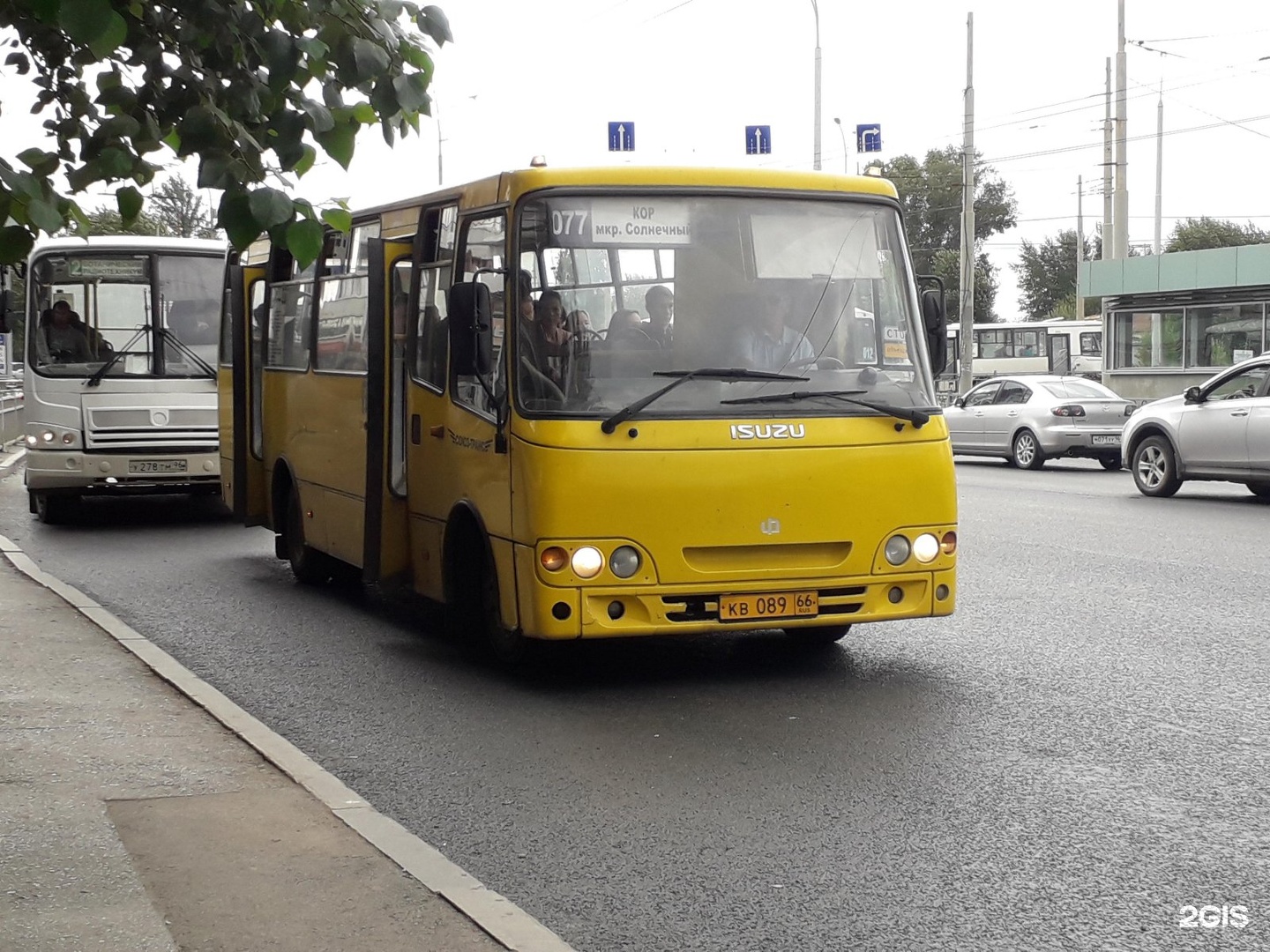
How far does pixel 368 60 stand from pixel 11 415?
1180 inches

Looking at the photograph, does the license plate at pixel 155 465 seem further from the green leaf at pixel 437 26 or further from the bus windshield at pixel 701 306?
the green leaf at pixel 437 26

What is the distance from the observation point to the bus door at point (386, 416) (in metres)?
10.1

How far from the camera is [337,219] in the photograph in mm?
4750

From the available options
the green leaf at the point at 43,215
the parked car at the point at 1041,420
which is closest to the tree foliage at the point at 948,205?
the parked car at the point at 1041,420

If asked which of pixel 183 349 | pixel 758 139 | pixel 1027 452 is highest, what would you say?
pixel 758 139

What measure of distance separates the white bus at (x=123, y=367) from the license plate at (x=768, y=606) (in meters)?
10.5

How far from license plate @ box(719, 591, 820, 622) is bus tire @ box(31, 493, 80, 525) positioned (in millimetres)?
11721

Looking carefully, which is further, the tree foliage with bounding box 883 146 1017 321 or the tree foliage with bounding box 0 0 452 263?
the tree foliage with bounding box 883 146 1017 321

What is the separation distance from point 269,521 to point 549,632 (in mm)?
5982

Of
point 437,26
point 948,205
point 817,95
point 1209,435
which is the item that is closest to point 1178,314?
point 817,95

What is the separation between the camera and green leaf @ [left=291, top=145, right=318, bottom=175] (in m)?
4.68

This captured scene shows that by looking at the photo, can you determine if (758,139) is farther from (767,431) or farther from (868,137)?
(767,431)

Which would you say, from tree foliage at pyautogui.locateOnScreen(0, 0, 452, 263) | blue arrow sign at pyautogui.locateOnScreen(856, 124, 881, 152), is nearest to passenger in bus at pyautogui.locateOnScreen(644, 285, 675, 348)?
tree foliage at pyautogui.locateOnScreen(0, 0, 452, 263)

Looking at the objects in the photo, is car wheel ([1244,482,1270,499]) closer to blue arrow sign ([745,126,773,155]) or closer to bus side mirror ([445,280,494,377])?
bus side mirror ([445,280,494,377])
